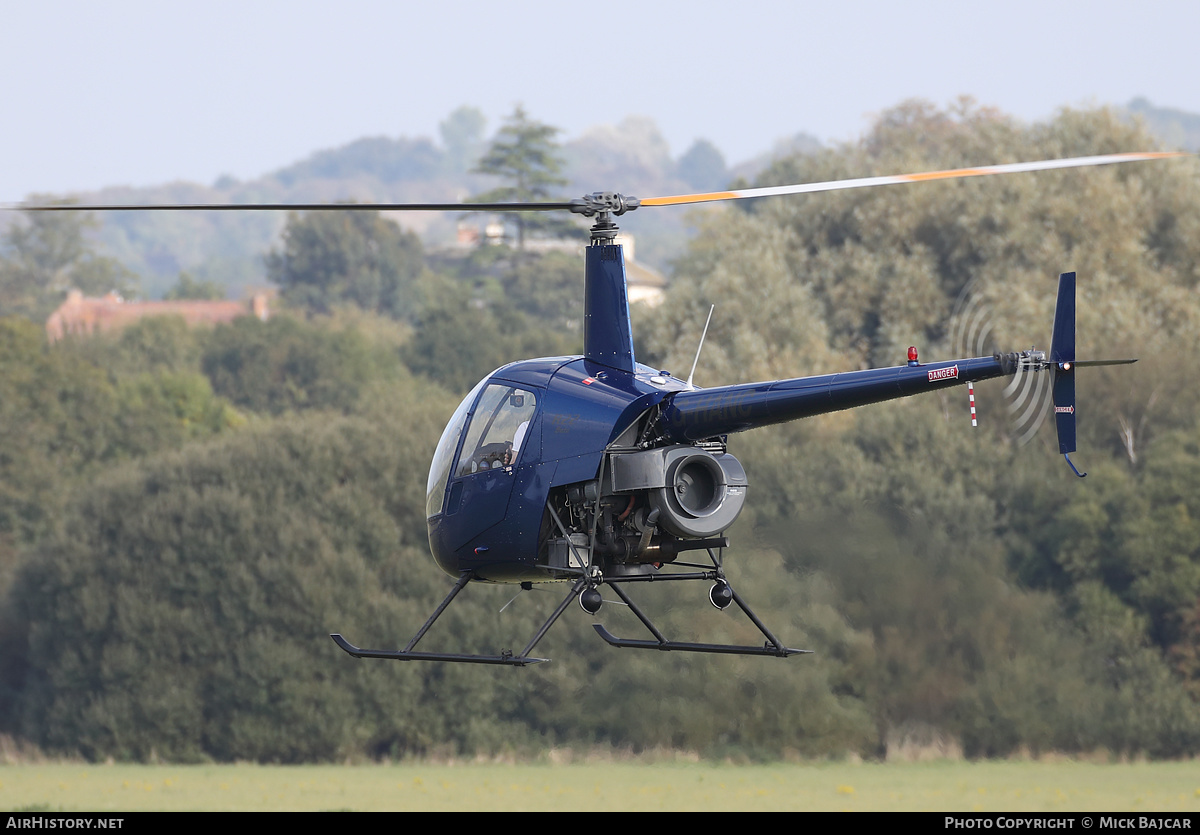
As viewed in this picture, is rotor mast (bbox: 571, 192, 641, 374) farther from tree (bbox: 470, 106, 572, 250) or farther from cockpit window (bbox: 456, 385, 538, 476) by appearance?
tree (bbox: 470, 106, 572, 250)

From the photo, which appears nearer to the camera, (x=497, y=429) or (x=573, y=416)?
(x=573, y=416)

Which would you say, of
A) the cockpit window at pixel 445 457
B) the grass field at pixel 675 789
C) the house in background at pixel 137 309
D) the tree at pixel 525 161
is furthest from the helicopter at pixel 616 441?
the tree at pixel 525 161

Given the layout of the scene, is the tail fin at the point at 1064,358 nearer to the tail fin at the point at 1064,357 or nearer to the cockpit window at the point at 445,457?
the tail fin at the point at 1064,357

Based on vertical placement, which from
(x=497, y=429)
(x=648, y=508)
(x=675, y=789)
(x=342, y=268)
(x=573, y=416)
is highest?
(x=573, y=416)

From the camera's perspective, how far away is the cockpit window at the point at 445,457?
551 inches

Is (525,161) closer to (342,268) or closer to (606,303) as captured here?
(342,268)

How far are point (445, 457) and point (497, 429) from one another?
0.80 metres

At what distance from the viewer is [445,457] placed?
1417 centimetres

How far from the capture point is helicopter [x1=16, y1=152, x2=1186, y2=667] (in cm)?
1246

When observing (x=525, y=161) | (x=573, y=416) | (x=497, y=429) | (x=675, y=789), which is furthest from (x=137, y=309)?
(x=573, y=416)

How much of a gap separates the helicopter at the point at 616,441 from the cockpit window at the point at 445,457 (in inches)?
6.0

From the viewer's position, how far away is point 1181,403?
4331cm

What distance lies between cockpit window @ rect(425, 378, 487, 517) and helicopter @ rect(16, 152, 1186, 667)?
15cm

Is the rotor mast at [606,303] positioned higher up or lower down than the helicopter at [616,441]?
higher up
